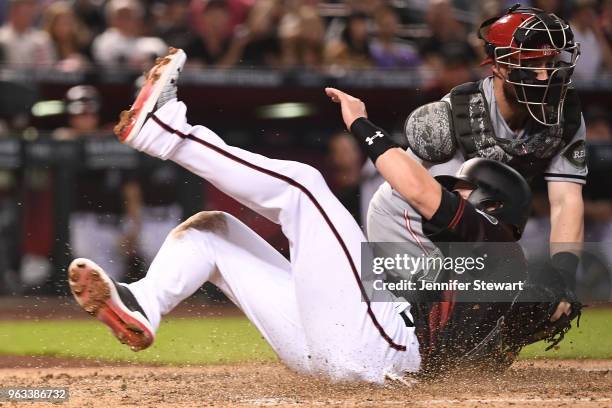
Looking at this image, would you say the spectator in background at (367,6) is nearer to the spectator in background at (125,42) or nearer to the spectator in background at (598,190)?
the spectator in background at (125,42)

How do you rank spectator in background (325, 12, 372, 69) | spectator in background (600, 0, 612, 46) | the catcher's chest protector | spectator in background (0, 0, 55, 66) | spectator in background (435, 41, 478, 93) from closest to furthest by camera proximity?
1. the catcher's chest protector
2. spectator in background (435, 41, 478, 93)
3. spectator in background (0, 0, 55, 66)
4. spectator in background (325, 12, 372, 69)
5. spectator in background (600, 0, 612, 46)

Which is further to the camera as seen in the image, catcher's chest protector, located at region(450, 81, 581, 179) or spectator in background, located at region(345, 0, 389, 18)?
spectator in background, located at region(345, 0, 389, 18)

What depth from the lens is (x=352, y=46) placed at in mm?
9586

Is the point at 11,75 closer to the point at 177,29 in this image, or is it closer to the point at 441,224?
the point at 177,29

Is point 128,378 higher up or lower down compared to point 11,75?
lower down

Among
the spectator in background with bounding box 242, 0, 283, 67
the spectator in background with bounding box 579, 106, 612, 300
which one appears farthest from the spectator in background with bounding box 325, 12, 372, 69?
the spectator in background with bounding box 579, 106, 612, 300

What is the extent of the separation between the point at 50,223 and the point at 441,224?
4842 millimetres

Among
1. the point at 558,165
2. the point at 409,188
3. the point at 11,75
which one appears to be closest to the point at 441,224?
the point at 409,188

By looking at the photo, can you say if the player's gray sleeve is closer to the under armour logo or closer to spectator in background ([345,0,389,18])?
the under armour logo

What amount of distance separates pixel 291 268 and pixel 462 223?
0.75 metres

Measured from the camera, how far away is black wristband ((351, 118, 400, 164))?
3.86m

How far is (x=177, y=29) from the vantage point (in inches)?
369

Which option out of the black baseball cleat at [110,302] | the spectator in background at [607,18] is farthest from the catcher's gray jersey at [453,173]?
the spectator in background at [607,18]

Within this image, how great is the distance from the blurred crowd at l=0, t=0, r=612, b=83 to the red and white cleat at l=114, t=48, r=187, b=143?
4250 millimetres
